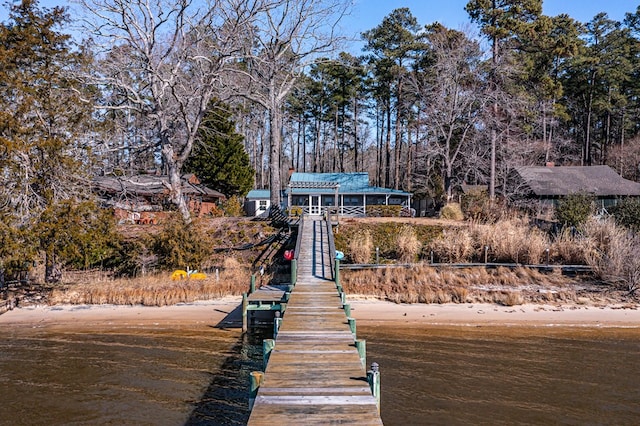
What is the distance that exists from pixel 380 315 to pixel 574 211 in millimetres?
13818

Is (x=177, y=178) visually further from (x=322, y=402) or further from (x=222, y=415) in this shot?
(x=322, y=402)

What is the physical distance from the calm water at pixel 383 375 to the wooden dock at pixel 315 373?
1.83 metres

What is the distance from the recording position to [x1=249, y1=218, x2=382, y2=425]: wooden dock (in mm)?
5848

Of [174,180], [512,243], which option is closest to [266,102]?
[174,180]

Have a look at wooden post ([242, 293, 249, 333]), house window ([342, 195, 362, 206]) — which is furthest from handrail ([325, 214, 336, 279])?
house window ([342, 195, 362, 206])

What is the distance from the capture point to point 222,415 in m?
9.13

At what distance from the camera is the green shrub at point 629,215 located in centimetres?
2214

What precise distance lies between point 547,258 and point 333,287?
11.4 meters

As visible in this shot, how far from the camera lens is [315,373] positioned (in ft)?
23.7

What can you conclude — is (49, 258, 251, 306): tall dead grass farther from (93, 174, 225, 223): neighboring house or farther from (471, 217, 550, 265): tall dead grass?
(471, 217, 550, 265): tall dead grass

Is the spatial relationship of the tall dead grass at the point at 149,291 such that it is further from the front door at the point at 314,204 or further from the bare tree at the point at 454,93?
the bare tree at the point at 454,93

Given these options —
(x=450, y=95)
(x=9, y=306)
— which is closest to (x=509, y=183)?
(x=450, y=95)

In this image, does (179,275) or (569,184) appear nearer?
(179,275)

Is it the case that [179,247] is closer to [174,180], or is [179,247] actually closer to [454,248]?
[174,180]
